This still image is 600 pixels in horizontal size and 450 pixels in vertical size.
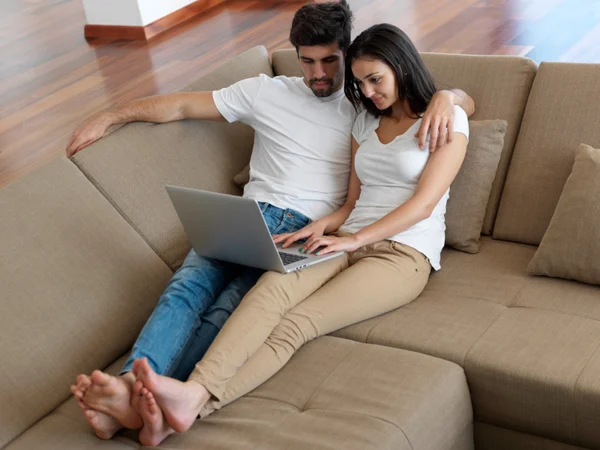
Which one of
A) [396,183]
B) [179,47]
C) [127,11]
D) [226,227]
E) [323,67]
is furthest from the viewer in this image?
[127,11]

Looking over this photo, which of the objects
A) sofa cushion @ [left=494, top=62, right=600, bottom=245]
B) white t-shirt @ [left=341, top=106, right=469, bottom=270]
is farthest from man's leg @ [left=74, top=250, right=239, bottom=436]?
sofa cushion @ [left=494, top=62, right=600, bottom=245]

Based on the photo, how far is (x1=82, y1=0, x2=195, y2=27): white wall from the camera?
6.10m

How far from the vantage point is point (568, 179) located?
2.47m

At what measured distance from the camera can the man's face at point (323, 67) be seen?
2660 mm

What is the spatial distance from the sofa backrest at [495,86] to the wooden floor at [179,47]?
2.04 metres

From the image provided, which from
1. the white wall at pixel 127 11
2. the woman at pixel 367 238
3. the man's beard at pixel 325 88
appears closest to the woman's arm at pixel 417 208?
the woman at pixel 367 238

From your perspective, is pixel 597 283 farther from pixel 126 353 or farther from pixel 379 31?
pixel 126 353

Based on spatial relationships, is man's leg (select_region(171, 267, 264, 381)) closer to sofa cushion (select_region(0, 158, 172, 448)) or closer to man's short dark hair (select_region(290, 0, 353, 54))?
sofa cushion (select_region(0, 158, 172, 448))

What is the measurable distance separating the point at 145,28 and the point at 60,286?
4.11 metres

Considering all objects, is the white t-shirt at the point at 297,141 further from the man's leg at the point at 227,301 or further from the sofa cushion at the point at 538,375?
the sofa cushion at the point at 538,375

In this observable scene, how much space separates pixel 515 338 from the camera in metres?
2.21

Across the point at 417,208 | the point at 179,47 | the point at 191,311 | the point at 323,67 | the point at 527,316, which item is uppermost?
the point at 323,67

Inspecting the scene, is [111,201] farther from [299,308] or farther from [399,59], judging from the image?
[399,59]

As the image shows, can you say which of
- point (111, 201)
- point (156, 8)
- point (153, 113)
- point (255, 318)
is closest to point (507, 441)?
point (255, 318)
